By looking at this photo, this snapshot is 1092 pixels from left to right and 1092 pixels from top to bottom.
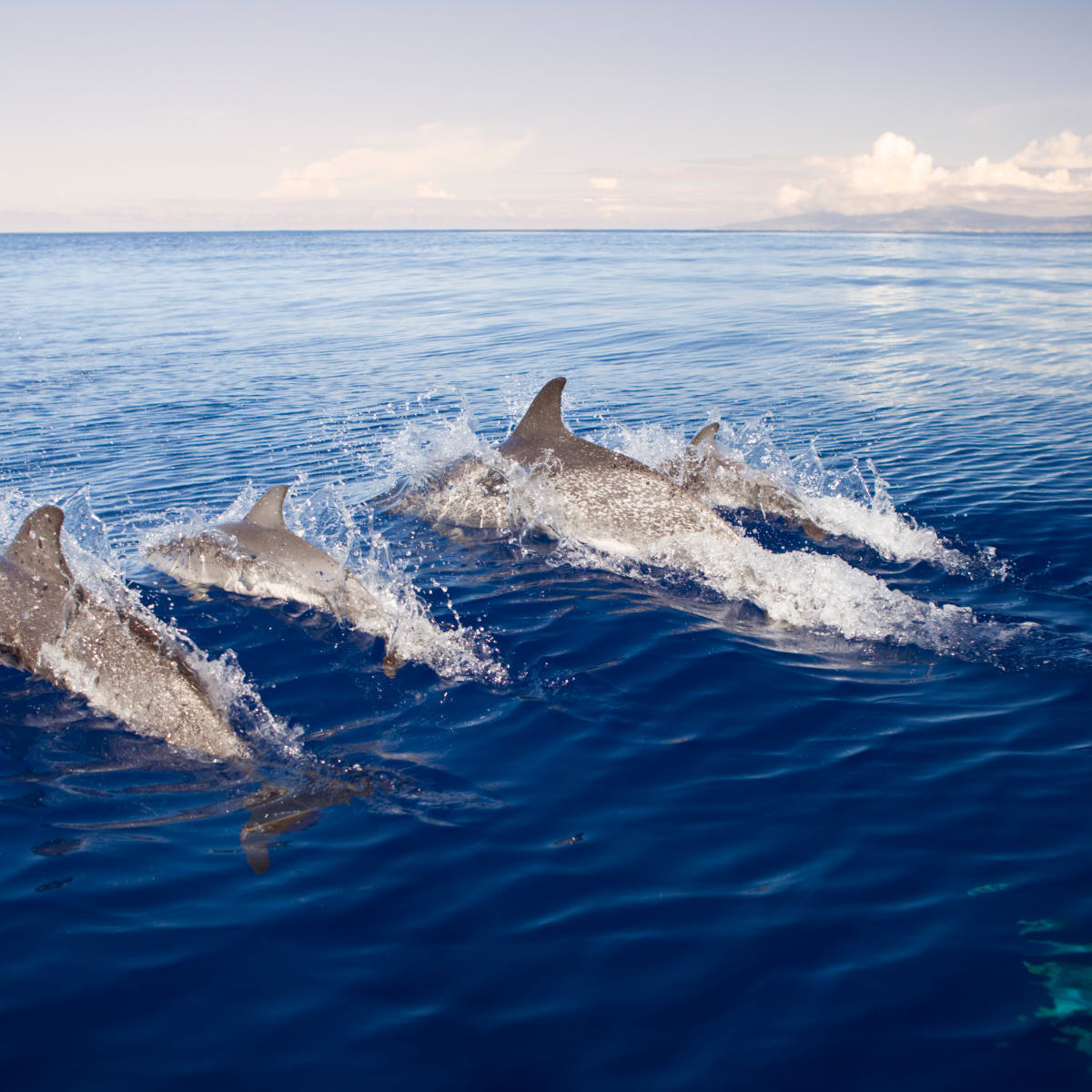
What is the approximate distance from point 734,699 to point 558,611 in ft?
8.21

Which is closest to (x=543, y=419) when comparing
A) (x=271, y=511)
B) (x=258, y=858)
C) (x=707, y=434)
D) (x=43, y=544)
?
(x=707, y=434)

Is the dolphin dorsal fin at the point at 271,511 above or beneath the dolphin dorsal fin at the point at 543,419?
beneath

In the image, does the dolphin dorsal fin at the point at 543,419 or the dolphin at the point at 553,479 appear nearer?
the dolphin at the point at 553,479

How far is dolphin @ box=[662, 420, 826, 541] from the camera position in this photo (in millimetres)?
12297

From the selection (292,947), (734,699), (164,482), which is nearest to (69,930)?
(292,947)

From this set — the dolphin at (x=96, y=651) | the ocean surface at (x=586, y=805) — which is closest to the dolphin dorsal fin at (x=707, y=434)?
the ocean surface at (x=586, y=805)

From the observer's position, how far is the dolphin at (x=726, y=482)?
1230 centimetres

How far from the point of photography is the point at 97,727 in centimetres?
696

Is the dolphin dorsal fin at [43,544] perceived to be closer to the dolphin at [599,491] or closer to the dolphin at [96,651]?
the dolphin at [96,651]

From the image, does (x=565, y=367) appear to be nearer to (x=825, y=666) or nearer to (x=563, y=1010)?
(x=825, y=666)

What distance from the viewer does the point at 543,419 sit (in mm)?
12328

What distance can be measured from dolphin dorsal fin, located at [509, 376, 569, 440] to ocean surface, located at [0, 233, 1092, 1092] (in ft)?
3.35

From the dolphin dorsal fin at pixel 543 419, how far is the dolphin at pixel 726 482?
6.94 feet

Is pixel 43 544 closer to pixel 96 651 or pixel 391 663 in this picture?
pixel 96 651
